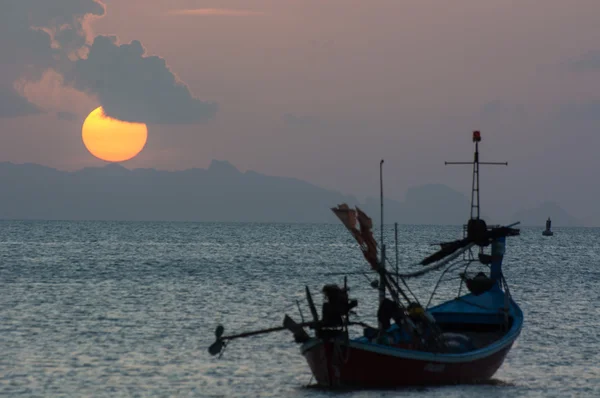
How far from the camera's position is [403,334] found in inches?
1428

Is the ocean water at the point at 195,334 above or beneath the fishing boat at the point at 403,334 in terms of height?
beneath

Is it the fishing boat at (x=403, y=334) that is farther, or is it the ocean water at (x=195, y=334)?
the ocean water at (x=195, y=334)

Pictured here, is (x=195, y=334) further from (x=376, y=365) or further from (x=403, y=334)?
(x=376, y=365)

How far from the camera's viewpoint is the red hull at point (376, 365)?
104 feet

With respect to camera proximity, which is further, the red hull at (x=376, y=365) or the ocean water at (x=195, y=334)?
the ocean water at (x=195, y=334)

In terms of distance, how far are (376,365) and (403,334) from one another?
13.4 feet

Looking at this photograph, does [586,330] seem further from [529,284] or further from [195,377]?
[529,284]

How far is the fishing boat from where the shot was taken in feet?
103

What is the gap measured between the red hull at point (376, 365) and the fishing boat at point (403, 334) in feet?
0.10

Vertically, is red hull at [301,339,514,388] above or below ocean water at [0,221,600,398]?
above

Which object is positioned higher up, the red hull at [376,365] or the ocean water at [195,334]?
the red hull at [376,365]

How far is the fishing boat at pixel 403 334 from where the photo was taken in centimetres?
3150

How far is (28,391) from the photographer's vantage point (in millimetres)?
33562

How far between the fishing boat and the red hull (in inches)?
1.3
